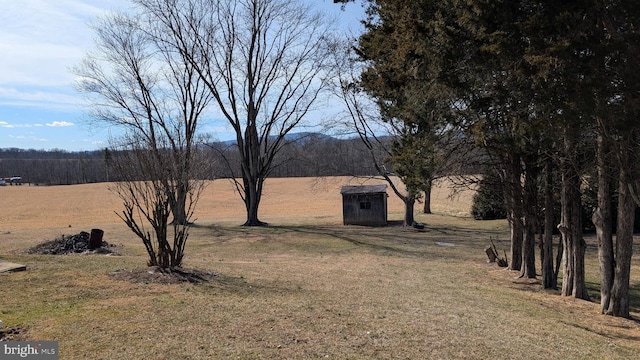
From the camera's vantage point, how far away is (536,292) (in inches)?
432

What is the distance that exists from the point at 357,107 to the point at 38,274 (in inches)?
876

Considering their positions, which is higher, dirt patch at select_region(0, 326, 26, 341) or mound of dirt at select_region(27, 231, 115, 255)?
dirt patch at select_region(0, 326, 26, 341)

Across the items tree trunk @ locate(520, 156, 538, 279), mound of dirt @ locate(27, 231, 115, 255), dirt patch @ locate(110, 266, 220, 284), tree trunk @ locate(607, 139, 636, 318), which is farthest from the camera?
mound of dirt @ locate(27, 231, 115, 255)

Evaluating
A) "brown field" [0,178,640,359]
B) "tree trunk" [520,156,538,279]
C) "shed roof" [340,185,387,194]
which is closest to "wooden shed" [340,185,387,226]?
"shed roof" [340,185,387,194]

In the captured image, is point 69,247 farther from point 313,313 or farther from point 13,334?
point 313,313

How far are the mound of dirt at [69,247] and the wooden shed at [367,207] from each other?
1642 centimetres

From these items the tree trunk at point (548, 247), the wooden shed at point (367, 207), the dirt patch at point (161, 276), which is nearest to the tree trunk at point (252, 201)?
the wooden shed at point (367, 207)

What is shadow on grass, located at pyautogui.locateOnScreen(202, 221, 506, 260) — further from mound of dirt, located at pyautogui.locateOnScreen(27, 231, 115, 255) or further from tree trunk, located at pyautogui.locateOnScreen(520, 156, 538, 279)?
mound of dirt, located at pyautogui.locateOnScreen(27, 231, 115, 255)

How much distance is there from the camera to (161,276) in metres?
8.70

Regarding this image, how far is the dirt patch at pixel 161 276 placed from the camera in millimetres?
8430

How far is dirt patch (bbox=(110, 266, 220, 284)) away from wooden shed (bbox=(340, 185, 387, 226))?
67.7 feet

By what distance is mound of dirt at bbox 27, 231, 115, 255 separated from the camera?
584 inches

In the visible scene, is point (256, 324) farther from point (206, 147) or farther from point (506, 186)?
point (206, 147)

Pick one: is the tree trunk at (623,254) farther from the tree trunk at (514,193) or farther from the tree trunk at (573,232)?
the tree trunk at (514,193)
